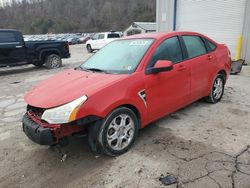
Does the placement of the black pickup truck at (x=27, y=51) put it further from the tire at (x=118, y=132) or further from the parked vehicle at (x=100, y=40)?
the parked vehicle at (x=100, y=40)

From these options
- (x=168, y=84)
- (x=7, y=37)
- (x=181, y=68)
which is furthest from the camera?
(x=7, y=37)

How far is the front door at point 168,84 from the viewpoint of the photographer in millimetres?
3615

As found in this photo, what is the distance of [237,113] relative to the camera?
184 inches

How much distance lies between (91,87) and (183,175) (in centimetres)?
155


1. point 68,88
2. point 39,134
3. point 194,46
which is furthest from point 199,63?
point 39,134

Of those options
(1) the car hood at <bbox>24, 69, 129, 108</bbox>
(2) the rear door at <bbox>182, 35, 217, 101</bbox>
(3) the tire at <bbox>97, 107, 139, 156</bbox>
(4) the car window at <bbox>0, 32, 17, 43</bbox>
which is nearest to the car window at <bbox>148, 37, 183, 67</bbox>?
(2) the rear door at <bbox>182, 35, 217, 101</bbox>

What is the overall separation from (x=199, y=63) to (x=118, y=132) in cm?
219

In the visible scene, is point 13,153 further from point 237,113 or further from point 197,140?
point 237,113

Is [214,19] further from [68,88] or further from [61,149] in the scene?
[61,149]

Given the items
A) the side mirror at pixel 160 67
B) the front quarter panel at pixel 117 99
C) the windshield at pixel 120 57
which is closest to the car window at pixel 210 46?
the windshield at pixel 120 57

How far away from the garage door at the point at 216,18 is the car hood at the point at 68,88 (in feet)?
32.2

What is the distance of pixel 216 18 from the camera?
12047 millimetres

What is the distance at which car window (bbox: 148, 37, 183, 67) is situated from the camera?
3.73 metres

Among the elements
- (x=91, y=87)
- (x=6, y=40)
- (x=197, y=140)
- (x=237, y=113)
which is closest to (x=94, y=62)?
(x=91, y=87)
